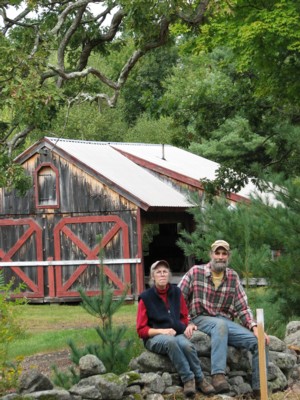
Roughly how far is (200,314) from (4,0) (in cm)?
512

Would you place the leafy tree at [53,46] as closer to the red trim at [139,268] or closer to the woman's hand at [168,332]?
the woman's hand at [168,332]

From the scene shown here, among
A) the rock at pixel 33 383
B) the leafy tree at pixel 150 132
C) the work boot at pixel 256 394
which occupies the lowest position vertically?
the work boot at pixel 256 394

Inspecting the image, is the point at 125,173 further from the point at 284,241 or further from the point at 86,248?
the point at 284,241

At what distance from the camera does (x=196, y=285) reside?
416 inches

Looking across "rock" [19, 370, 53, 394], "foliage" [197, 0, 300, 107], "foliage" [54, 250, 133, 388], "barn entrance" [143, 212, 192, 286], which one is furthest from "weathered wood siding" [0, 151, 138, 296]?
"rock" [19, 370, 53, 394]

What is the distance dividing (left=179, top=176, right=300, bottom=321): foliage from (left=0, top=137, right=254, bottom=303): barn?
11534 mm

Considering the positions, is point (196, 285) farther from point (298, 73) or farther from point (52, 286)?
point (52, 286)

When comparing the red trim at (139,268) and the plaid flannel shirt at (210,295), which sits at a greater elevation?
the red trim at (139,268)

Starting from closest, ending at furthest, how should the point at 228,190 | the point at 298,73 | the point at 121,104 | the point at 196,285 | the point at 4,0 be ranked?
the point at 196,285
the point at 4,0
the point at 298,73
the point at 228,190
the point at 121,104

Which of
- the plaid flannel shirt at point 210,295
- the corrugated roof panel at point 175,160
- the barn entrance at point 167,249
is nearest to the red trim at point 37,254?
the barn entrance at point 167,249

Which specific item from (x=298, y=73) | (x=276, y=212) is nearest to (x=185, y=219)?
Answer: (x=298, y=73)

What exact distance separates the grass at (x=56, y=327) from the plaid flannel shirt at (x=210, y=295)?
1914 mm

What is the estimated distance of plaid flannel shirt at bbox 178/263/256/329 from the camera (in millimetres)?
10555

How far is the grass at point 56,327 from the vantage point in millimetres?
15945
